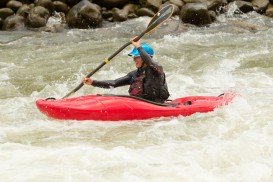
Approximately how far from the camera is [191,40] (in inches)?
474

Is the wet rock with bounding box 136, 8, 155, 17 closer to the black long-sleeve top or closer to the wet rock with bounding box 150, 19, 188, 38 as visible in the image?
the wet rock with bounding box 150, 19, 188, 38

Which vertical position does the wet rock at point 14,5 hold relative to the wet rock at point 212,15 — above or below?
below

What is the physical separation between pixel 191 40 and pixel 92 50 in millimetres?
2417

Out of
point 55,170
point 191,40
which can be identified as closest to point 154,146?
point 55,170

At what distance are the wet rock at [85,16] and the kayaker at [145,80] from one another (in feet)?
22.0

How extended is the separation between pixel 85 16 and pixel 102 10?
39.1 inches

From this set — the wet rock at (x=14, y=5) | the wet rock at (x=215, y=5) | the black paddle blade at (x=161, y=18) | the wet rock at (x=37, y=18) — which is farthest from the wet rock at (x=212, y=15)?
the black paddle blade at (x=161, y=18)

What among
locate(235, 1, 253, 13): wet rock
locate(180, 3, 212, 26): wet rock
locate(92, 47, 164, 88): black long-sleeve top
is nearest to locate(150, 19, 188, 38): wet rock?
locate(180, 3, 212, 26): wet rock

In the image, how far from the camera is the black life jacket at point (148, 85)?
659 centimetres

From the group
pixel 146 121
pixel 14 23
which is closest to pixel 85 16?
pixel 14 23

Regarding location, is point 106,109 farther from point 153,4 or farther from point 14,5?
point 14,5

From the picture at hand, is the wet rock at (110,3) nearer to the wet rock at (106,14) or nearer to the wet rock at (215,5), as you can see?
the wet rock at (106,14)

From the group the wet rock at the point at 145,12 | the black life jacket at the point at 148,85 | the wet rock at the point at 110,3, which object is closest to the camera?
the black life jacket at the point at 148,85

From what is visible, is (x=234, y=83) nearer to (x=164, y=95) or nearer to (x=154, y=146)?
(x=164, y=95)
